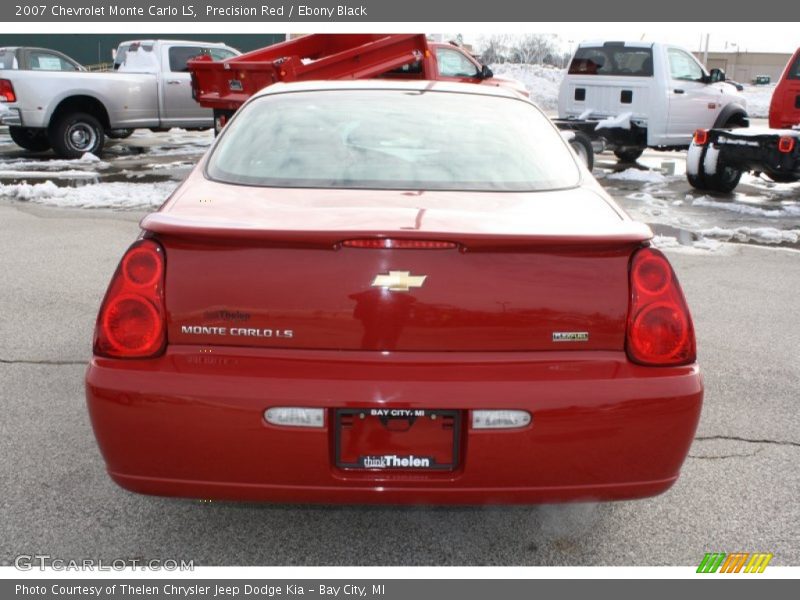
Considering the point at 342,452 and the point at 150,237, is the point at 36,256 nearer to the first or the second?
the point at 150,237

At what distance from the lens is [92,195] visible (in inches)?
400

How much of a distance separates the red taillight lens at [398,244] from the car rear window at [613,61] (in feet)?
39.4

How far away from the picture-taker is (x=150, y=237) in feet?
8.30

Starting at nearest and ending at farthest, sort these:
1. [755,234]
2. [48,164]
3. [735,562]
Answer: [735,562] < [755,234] < [48,164]

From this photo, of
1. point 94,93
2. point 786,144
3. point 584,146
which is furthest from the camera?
point 94,93

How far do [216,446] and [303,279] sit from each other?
55 centimetres

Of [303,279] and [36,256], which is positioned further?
[36,256]

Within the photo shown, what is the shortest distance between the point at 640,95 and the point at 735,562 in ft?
38.5

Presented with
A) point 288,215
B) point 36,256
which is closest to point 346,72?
point 36,256

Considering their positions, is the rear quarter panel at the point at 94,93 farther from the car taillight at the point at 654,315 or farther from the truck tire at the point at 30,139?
the car taillight at the point at 654,315

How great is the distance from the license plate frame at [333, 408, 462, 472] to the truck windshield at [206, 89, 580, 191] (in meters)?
0.89

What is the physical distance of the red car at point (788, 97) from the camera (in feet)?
37.6

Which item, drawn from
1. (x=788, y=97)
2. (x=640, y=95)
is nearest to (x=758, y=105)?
(x=640, y=95)

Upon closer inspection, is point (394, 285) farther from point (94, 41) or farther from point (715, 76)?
point (94, 41)
